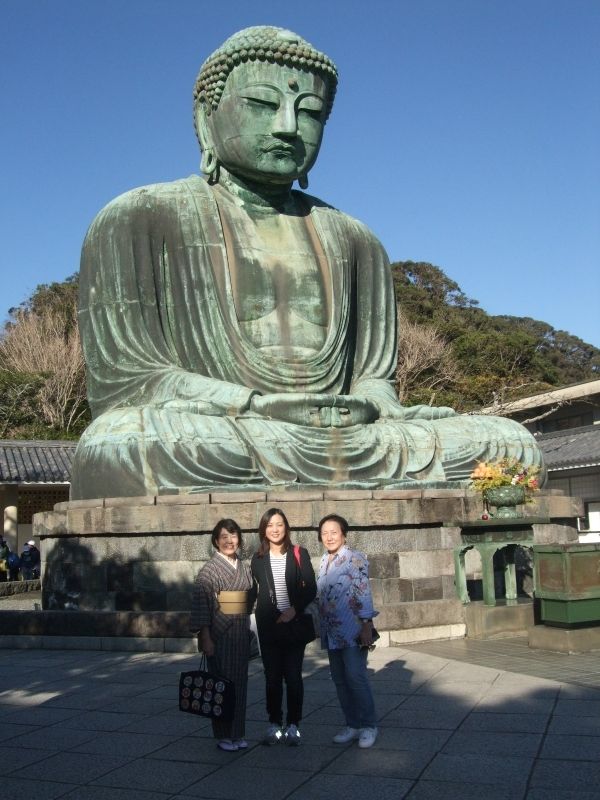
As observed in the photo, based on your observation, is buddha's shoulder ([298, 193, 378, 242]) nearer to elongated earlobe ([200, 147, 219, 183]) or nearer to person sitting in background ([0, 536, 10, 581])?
elongated earlobe ([200, 147, 219, 183])

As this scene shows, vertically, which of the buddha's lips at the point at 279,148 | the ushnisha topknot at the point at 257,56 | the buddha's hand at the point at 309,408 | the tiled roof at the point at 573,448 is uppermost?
the ushnisha topknot at the point at 257,56

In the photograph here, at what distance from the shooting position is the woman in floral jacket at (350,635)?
4.27 m

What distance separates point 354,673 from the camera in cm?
429

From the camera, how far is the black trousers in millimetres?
4340

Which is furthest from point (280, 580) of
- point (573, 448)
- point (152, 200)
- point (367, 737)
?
point (573, 448)

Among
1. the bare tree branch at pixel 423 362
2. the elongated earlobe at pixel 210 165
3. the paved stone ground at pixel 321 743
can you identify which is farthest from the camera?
the bare tree branch at pixel 423 362

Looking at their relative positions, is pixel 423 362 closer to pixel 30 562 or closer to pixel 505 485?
pixel 30 562

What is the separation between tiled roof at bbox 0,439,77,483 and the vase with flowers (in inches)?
515

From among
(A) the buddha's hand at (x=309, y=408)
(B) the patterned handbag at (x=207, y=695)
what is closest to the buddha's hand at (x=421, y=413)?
(A) the buddha's hand at (x=309, y=408)

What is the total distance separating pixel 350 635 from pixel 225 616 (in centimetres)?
60

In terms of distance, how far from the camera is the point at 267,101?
9.79m

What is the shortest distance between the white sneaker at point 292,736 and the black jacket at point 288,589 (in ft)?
1.46

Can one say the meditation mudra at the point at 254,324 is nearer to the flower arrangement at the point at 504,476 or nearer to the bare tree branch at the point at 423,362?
the flower arrangement at the point at 504,476

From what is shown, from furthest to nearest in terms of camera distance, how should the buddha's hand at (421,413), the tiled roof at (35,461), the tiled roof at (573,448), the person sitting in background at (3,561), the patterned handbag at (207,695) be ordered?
the tiled roof at (35,461), the tiled roof at (573,448), the person sitting in background at (3,561), the buddha's hand at (421,413), the patterned handbag at (207,695)
